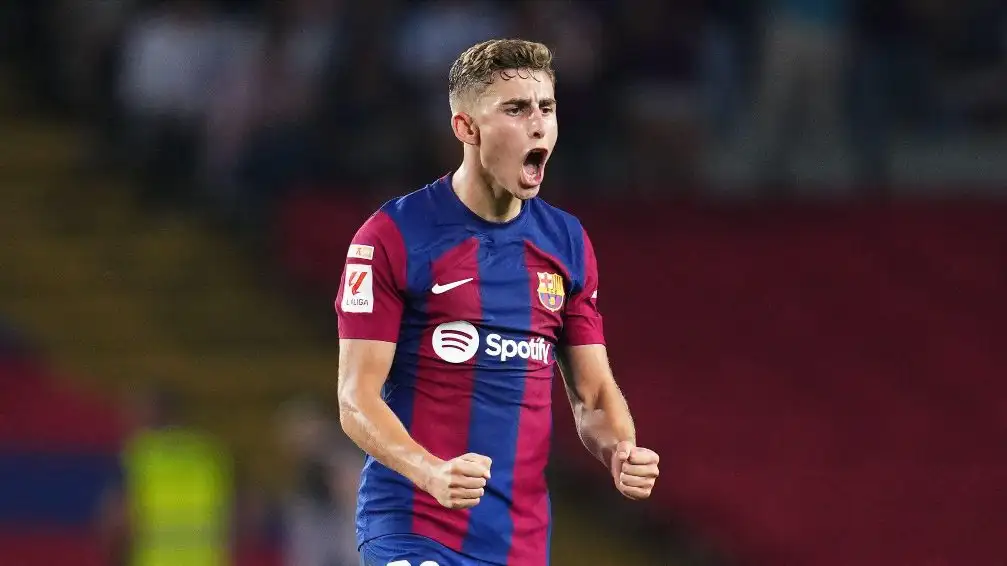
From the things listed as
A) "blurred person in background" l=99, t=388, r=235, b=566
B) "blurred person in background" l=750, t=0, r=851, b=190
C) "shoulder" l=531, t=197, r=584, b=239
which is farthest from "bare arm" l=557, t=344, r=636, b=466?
"blurred person in background" l=750, t=0, r=851, b=190

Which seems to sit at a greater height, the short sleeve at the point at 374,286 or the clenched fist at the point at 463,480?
the short sleeve at the point at 374,286

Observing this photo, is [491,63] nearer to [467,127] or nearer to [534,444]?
[467,127]

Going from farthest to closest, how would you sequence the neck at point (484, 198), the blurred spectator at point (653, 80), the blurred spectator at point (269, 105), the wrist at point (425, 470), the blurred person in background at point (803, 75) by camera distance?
the blurred spectator at point (653, 80), the blurred person in background at point (803, 75), the blurred spectator at point (269, 105), the neck at point (484, 198), the wrist at point (425, 470)

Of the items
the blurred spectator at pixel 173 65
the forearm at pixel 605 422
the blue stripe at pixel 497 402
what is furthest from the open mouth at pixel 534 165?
the blurred spectator at pixel 173 65

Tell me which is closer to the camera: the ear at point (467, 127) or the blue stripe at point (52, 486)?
the ear at point (467, 127)

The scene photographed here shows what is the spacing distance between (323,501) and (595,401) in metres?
3.86

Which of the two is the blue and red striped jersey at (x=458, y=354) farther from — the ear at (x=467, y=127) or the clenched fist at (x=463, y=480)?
the clenched fist at (x=463, y=480)

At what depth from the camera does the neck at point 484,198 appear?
4551 millimetres

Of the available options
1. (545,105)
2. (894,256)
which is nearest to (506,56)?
(545,105)

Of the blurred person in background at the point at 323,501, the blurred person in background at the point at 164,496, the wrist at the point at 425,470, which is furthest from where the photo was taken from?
the blurred person in background at the point at 164,496

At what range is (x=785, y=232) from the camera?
41.1 feet

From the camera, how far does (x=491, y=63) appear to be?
4.40 m

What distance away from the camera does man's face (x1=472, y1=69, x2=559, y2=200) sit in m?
4.37

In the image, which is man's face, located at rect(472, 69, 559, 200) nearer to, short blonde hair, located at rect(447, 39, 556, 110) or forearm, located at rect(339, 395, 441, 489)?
short blonde hair, located at rect(447, 39, 556, 110)
